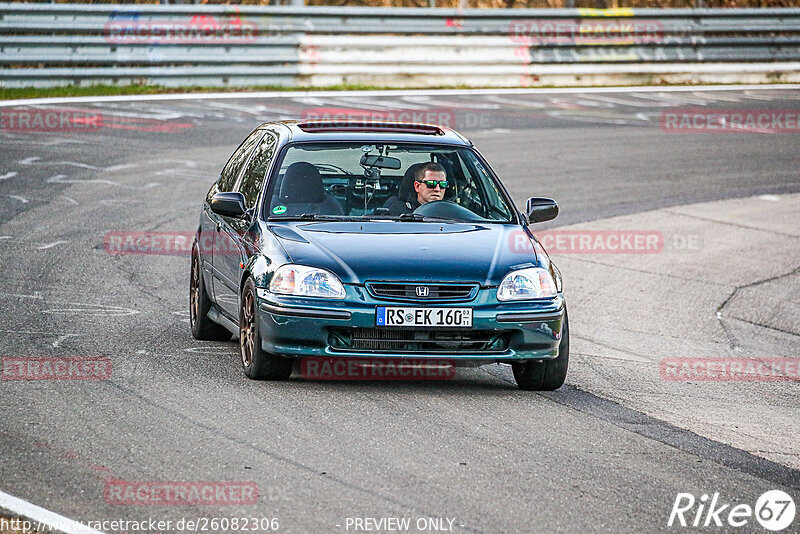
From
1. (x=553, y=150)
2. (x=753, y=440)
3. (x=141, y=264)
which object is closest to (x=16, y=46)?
(x=553, y=150)

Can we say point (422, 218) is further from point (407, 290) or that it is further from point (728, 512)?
point (728, 512)

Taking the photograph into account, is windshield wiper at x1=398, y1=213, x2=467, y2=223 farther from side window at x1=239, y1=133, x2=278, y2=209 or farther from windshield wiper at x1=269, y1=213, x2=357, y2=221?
side window at x1=239, y1=133, x2=278, y2=209

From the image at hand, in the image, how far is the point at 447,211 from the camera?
8.79 meters

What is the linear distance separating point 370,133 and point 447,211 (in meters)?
0.83

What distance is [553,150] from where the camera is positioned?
1989cm

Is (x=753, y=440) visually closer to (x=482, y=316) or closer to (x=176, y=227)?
(x=482, y=316)

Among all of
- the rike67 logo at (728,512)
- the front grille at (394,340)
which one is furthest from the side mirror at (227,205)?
the rike67 logo at (728,512)

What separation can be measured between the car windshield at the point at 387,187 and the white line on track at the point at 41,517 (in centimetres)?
337

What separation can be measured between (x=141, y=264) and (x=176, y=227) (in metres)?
1.86

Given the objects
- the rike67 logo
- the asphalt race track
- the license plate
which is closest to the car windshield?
the asphalt race track

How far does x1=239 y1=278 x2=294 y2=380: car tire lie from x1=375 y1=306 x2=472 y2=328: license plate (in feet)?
2.38

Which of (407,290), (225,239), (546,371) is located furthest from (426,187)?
(546,371)

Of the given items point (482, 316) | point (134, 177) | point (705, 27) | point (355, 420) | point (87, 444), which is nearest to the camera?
point (87, 444)

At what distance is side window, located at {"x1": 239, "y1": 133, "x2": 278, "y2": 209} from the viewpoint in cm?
895
